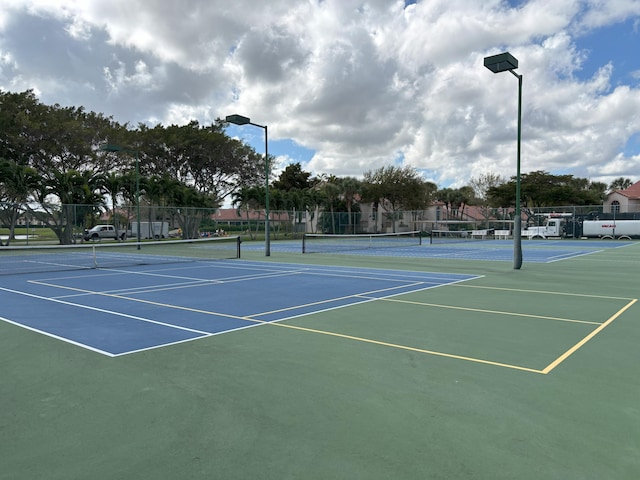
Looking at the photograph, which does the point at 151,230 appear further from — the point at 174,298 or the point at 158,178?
the point at 174,298

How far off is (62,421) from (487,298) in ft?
28.8

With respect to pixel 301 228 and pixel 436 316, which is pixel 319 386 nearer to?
pixel 436 316

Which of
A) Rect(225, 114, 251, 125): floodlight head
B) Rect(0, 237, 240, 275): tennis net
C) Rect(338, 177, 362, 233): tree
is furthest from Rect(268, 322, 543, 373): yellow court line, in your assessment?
Rect(338, 177, 362, 233): tree

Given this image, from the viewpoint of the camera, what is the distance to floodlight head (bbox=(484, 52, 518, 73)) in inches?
579

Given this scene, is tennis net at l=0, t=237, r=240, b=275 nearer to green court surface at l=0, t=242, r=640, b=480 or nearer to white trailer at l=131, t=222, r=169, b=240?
white trailer at l=131, t=222, r=169, b=240

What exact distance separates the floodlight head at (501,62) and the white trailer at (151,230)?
29038mm

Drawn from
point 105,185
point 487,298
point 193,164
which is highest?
point 193,164

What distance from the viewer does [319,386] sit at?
16.3 ft

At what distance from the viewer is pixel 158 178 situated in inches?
1674

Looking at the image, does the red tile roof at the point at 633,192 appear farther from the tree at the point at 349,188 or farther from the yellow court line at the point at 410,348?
the yellow court line at the point at 410,348

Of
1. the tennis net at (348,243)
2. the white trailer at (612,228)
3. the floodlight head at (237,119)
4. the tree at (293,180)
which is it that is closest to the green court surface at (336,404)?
the tennis net at (348,243)

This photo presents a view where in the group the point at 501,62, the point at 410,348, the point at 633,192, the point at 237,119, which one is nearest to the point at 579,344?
the point at 410,348

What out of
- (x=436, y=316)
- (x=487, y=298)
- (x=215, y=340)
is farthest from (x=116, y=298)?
(x=487, y=298)

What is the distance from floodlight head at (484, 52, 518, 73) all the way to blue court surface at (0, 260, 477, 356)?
648 cm
